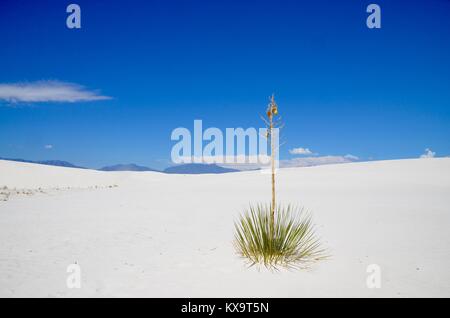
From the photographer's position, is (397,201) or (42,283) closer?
(42,283)

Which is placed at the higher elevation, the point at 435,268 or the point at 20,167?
the point at 20,167

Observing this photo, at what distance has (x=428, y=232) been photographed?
26.6 ft

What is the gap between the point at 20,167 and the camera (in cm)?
3209

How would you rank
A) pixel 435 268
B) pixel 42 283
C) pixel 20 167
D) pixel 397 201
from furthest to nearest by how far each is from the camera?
pixel 20 167 < pixel 397 201 < pixel 435 268 < pixel 42 283

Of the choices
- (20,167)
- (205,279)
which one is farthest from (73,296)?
(20,167)

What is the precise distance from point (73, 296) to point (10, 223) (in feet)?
20.2

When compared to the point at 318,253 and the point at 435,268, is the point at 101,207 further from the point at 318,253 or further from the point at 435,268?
the point at 435,268
